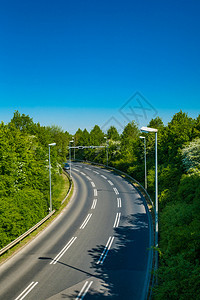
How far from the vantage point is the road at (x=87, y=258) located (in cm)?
1161

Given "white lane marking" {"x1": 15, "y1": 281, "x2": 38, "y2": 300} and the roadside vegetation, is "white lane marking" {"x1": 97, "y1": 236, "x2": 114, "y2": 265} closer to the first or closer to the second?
the roadside vegetation

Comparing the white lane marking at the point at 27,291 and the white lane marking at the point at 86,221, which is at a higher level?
the white lane marking at the point at 86,221

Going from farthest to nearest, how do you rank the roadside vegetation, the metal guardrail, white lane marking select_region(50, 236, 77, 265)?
the metal guardrail < white lane marking select_region(50, 236, 77, 265) < the roadside vegetation

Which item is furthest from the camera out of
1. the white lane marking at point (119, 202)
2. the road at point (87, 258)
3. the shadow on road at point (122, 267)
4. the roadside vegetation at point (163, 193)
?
A: the white lane marking at point (119, 202)

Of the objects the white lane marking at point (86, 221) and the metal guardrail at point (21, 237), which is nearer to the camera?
the metal guardrail at point (21, 237)

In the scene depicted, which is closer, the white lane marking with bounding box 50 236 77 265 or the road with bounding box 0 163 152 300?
the road with bounding box 0 163 152 300

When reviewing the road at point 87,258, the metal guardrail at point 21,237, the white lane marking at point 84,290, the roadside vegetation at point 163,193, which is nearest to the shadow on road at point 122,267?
the road at point 87,258

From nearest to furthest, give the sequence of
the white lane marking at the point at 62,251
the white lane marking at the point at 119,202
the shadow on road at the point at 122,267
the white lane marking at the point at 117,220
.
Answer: the shadow on road at the point at 122,267 → the white lane marking at the point at 62,251 → the white lane marking at the point at 117,220 → the white lane marking at the point at 119,202

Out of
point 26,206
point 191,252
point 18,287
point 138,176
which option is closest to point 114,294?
point 191,252

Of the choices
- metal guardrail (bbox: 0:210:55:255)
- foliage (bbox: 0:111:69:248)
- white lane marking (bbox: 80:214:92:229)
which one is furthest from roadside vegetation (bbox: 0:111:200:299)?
white lane marking (bbox: 80:214:92:229)

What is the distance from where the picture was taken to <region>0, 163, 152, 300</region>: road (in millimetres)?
11609

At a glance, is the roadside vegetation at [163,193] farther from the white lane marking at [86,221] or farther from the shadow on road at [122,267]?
the white lane marking at [86,221]

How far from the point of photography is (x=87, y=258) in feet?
49.8

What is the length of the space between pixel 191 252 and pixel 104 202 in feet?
61.1
